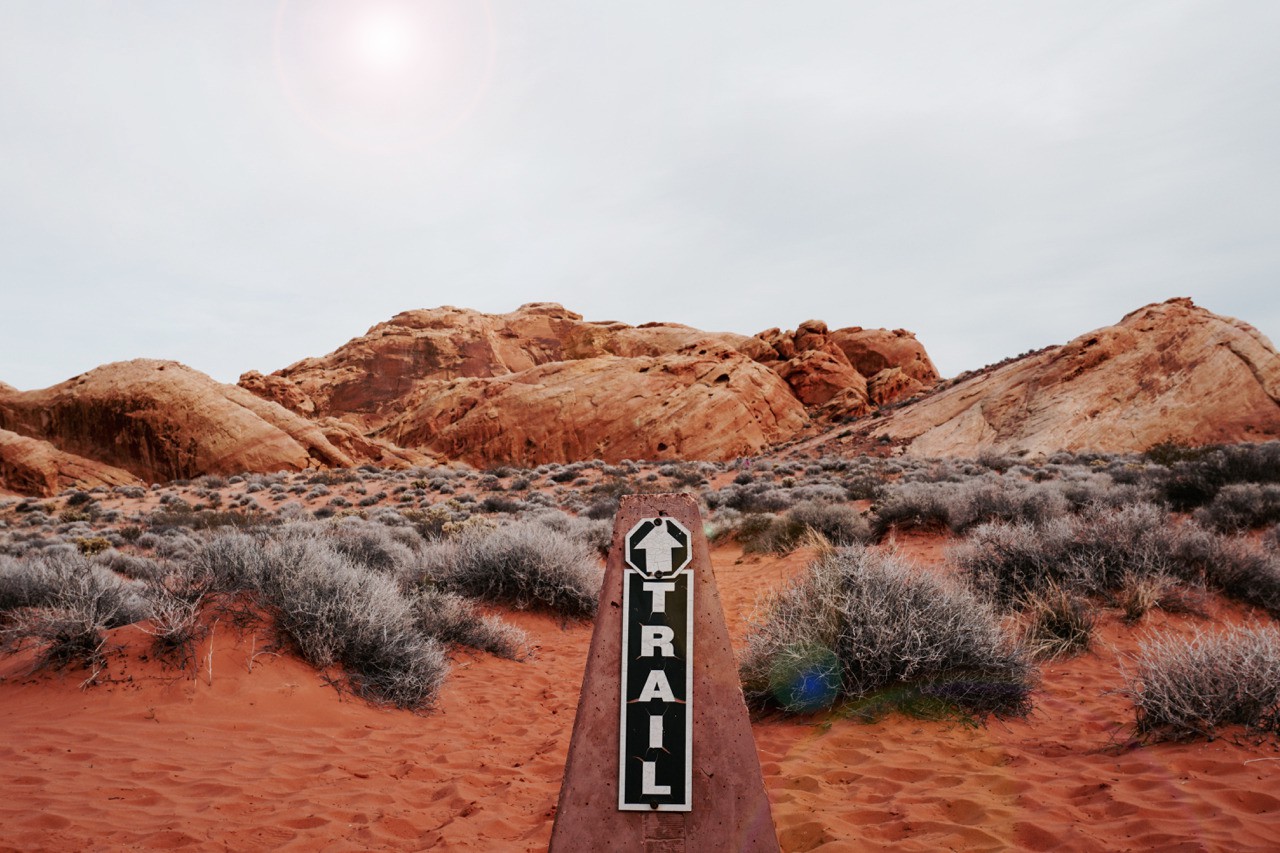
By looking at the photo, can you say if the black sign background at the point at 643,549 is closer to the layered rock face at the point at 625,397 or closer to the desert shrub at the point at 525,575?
the desert shrub at the point at 525,575

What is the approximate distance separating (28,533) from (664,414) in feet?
97.2

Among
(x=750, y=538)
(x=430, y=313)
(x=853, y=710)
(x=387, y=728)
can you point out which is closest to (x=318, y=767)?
(x=387, y=728)

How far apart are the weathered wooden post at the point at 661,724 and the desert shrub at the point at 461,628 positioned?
542cm

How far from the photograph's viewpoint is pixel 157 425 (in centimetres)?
3328

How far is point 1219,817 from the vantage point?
125 inches

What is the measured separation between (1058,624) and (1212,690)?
2560mm

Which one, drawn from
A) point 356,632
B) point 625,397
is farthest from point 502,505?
point 625,397

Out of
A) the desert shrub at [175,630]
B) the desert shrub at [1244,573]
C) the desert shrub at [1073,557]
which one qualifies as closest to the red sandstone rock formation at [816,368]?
the desert shrub at [1073,557]

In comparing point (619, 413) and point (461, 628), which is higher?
point (619, 413)

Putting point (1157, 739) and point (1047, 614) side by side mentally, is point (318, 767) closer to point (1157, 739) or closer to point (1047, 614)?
point (1157, 739)

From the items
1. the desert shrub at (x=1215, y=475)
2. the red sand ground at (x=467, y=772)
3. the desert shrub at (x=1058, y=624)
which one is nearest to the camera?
the red sand ground at (x=467, y=772)

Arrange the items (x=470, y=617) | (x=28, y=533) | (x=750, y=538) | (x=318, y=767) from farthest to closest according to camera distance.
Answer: (x=28, y=533)
(x=750, y=538)
(x=470, y=617)
(x=318, y=767)

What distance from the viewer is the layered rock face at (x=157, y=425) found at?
33.1 meters

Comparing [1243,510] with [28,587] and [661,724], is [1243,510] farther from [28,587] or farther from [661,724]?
[28,587]
